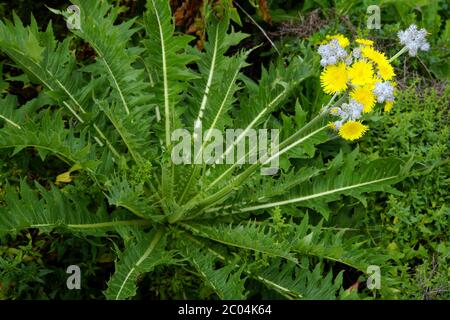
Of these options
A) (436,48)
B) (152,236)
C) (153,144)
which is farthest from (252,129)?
(436,48)

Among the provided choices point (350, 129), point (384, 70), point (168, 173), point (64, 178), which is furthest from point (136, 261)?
point (384, 70)

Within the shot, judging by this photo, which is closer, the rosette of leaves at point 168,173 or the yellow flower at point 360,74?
the yellow flower at point 360,74

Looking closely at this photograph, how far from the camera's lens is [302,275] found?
8.91 ft

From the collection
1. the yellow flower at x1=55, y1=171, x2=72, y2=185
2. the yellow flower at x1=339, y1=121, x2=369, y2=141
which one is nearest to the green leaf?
the yellow flower at x1=55, y1=171, x2=72, y2=185

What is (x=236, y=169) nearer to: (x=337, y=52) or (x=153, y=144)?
(x=153, y=144)

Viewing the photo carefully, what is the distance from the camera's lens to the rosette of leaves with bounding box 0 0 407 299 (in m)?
2.57

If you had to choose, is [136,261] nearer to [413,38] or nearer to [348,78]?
[348,78]

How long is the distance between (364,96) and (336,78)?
0.11m

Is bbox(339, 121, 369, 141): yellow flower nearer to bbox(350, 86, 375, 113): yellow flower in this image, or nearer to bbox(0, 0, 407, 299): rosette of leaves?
bbox(350, 86, 375, 113): yellow flower

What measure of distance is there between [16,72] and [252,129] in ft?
4.95

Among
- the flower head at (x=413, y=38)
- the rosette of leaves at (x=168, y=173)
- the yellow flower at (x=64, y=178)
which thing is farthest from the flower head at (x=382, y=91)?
the yellow flower at (x=64, y=178)

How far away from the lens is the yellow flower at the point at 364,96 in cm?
217

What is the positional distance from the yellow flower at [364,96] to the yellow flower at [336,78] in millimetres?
43

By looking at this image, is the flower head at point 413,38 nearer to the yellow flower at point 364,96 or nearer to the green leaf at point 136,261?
the yellow flower at point 364,96
